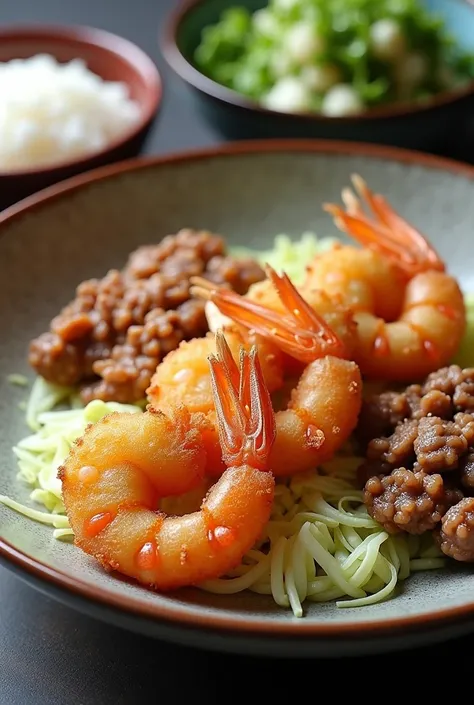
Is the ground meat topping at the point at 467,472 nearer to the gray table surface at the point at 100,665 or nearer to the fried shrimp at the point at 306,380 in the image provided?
the fried shrimp at the point at 306,380

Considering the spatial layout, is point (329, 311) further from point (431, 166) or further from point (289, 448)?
Result: point (431, 166)

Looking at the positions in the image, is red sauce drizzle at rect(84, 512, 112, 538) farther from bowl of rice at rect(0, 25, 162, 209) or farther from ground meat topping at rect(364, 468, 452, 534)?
bowl of rice at rect(0, 25, 162, 209)

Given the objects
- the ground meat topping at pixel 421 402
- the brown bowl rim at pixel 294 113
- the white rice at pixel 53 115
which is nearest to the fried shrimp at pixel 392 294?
the ground meat topping at pixel 421 402

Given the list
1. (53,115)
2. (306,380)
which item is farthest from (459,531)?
(53,115)

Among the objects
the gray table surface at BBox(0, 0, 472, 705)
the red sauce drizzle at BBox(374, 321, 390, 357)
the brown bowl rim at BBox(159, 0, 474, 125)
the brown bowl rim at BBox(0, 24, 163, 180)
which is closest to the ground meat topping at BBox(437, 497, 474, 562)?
the gray table surface at BBox(0, 0, 472, 705)

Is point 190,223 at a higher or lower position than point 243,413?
lower

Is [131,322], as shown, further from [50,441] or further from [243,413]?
[243,413]

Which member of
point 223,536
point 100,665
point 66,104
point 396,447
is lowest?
point 100,665

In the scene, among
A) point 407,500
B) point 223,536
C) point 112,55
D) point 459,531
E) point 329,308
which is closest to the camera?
point 223,536
